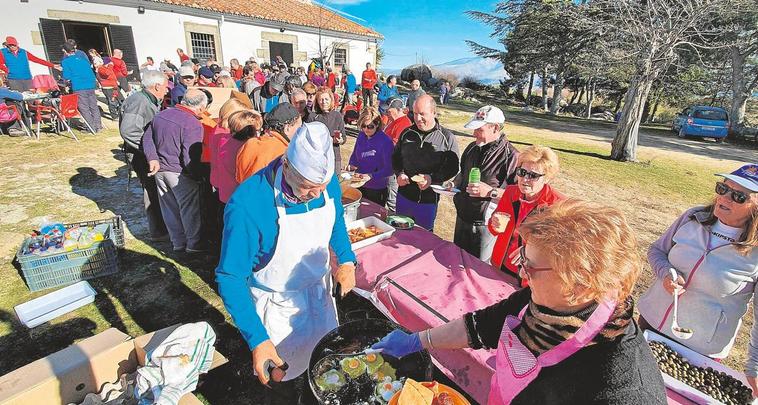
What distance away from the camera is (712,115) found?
17.8 meters

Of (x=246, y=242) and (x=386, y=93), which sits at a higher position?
(x=386, y=93)

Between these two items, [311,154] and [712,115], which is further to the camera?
[712,115]

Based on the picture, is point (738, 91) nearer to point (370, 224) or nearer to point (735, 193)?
point (735, 193)

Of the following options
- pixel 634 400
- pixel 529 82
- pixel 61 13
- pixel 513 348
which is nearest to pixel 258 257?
pixel 513 348

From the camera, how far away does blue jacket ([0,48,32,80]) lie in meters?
9.84

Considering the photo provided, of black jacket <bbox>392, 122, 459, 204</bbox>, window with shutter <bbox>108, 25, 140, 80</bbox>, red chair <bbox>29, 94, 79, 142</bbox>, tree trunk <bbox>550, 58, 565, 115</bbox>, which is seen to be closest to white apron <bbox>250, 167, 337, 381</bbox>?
black jacket <bbox>392, 122, 459, 204</bbox>

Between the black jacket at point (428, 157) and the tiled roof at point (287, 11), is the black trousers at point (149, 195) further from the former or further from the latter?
the tiled roof at point (287, 11)

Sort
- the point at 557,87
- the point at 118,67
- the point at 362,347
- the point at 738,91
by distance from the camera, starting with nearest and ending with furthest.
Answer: the point at 362,347, the point at 118,67, the point at 738,91, the point at 557,87

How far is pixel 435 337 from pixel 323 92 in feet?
17.0

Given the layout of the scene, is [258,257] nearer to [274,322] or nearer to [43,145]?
[274,322]

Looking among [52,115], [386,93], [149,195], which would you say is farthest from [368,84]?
[149,195]

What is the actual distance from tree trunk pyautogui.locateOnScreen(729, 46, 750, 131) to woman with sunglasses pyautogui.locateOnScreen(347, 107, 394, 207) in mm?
22249

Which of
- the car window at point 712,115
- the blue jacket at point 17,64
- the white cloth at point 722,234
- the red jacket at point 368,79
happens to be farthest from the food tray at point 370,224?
the car window at point 712,115

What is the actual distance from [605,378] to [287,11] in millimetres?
24365
